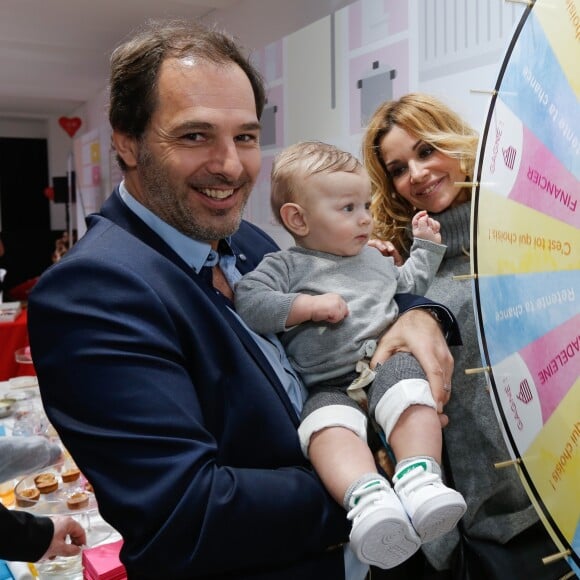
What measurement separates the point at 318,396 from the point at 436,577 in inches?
19.8

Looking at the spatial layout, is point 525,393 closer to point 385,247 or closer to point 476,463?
point 476,463

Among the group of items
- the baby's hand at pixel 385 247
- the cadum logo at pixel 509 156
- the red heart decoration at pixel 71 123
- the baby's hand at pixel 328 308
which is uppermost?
the red heart decoration at pixel 71 123

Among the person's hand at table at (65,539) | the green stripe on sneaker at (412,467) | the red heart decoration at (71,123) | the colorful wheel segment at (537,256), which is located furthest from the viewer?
the red heart decoration at (71,123)

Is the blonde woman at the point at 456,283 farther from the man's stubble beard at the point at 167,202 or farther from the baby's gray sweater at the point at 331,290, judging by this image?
the man's stubble beard at the point at 167,202

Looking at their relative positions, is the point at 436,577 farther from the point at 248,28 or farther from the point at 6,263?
the point at 6,263

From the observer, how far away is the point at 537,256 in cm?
77

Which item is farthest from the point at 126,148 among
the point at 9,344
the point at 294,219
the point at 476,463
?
the point at 9,344

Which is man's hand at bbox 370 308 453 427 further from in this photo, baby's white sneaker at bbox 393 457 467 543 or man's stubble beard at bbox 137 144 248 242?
man's stubble beard at bbox 137 144 248 242

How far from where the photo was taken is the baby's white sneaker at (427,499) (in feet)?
2.91

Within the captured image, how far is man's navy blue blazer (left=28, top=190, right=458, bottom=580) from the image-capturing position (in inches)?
33.1

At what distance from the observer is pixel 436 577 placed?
Result: 1284 mm

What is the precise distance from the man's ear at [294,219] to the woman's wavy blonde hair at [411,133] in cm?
36

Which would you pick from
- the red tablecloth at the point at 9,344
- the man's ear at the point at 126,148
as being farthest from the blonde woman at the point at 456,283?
the red tablecloth at the point at 9,344

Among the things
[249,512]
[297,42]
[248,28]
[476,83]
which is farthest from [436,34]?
[248,28]
